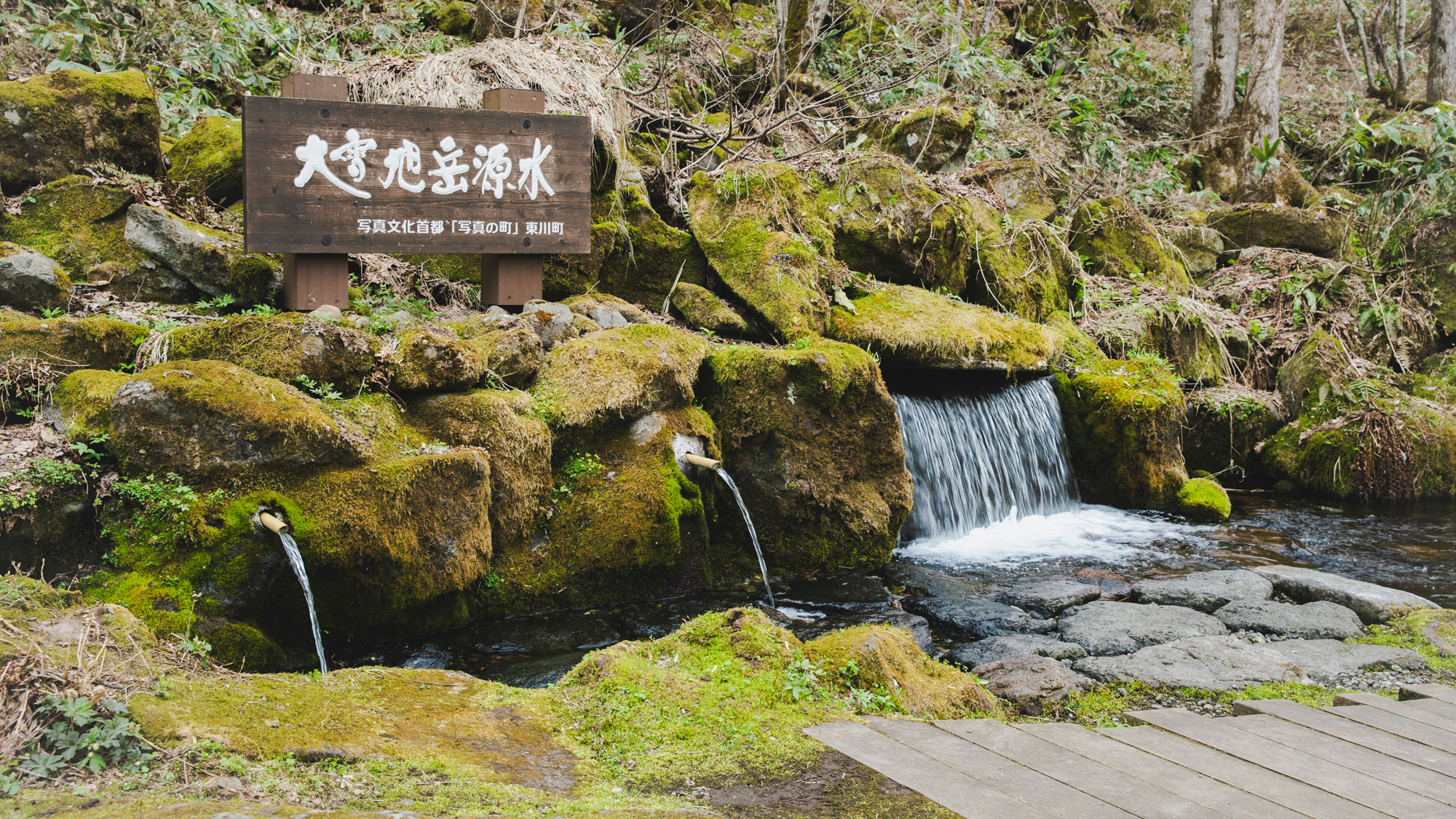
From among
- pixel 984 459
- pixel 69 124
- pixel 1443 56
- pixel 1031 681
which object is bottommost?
pixel 1031 681

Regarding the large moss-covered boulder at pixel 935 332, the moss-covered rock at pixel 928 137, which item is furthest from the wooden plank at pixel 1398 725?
the moss-covered rock at pixel 928 137

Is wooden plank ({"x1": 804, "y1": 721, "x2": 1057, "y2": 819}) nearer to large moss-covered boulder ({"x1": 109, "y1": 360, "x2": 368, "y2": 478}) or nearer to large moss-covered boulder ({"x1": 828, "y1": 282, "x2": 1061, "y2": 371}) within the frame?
large moss-covered boulder ({"x1": 109, "y1": 360, "x2": 368, "y2": 478})

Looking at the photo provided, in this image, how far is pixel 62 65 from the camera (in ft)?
25.6

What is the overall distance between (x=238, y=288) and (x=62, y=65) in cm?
298

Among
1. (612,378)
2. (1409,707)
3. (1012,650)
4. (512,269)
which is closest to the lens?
(1409,707)

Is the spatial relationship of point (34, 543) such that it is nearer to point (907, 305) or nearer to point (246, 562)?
point (246, 562)

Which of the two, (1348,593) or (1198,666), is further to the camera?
(1348,593)

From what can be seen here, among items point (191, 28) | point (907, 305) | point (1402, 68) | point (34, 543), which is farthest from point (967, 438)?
point (1402, 68)

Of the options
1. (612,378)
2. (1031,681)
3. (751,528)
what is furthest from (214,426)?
(1031,681)

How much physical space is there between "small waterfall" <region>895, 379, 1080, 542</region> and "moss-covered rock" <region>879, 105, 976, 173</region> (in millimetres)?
3203

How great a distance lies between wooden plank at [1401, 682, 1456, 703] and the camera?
379 cm

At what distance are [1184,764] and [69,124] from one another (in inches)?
316

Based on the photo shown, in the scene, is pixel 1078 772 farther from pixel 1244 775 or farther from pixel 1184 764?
pixel 1244 775

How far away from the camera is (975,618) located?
6.21 metres
